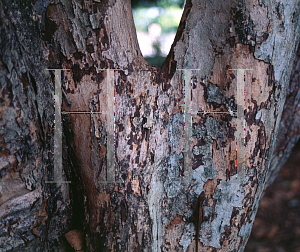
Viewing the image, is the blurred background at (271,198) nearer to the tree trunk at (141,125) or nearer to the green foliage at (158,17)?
the green foliage at (158,17)

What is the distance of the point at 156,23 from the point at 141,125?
249cm

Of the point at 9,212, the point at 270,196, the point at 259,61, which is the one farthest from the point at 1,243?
the point at 270,196

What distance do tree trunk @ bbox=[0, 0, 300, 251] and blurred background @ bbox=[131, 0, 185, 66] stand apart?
2.00 m

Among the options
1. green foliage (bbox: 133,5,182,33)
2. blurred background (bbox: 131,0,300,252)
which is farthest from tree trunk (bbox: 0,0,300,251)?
green foliage (bbox: 133,5,182,33)

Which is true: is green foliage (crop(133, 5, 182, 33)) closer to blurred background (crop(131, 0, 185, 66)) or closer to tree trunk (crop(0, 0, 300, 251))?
blurred background (crop(131, 0, 185, 66))

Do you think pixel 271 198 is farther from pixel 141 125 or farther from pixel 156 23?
pixel 156 23

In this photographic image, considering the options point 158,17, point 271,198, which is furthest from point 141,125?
point 158,17

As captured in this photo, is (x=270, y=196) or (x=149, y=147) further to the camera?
(x=270, y=196)

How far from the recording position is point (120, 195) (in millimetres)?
911

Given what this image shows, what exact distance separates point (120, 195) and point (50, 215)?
1.00 feet

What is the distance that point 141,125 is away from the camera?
0.91 metres

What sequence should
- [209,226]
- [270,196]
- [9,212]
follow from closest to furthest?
[9,212] → [209,226] → [270,196]

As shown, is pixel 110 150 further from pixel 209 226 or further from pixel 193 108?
pixel 209 226

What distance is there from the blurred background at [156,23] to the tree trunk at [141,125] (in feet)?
6.56
